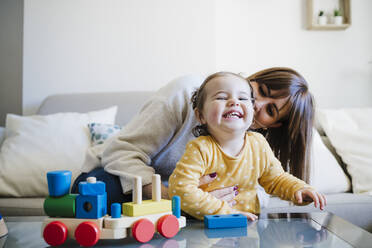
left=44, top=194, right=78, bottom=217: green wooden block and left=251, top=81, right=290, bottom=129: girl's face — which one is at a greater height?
left=251, top=81, right=290, bottom=129: girl's face

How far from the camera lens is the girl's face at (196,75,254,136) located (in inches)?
30.5

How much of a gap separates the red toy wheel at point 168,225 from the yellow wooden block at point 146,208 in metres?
0.02

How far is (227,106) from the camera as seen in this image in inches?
30.9

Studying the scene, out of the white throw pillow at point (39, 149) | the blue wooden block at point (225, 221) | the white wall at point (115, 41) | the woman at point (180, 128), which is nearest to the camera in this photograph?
the blue wooden block at point (225, 221)

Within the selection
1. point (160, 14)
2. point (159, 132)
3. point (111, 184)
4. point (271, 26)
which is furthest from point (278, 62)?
point (111, 184)

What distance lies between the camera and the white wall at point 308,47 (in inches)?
91.1

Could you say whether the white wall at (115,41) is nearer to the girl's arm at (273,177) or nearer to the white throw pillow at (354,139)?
the white throw pillow at (354,139)

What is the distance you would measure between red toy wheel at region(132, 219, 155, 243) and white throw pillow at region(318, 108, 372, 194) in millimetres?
1260

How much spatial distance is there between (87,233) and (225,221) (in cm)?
27

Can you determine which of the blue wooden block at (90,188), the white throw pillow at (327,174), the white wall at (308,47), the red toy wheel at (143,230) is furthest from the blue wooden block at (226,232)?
the white wall at (308,47)

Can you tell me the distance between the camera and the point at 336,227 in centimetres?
69

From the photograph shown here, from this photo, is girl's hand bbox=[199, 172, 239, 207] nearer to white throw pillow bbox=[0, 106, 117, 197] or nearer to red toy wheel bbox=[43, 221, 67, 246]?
red toy wheel bbox=[43, 221, 67, 246]

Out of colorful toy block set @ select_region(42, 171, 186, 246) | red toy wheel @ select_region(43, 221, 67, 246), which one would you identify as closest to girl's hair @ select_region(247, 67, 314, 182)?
colorful toy block set @ select_region(42, 171, 186, 246)

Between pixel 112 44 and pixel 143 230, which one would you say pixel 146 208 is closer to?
pixel 143 230
